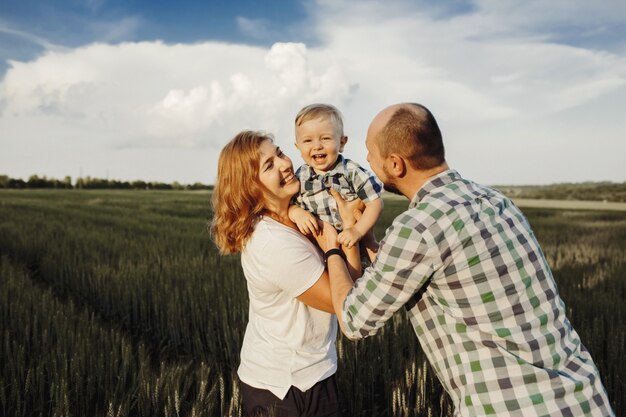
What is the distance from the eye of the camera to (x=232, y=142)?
6.44 ft

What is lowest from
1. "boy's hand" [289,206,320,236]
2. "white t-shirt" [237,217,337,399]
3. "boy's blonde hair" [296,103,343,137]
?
"white t-shirt" [237,217,337,399]

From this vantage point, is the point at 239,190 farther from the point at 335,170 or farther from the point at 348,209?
the point at 335,170

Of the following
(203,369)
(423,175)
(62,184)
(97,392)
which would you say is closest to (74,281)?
(97,392)

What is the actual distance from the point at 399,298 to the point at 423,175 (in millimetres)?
396

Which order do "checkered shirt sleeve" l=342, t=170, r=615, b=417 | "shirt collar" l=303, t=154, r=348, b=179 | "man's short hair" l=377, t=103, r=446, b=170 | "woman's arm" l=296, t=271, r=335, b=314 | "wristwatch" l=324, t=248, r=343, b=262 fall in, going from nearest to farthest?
"checkered shirt sleeve" l=342, t=170, r=615, b=417 → "man's short hair" l=377, t=103, r=446, b=170 → "woman's arm" l=296, t=271, r=335, b=314 → "wristwatch" l=324, t=248, r=343, b=262 → "shirt collar" l=303, t=154, r=348, b=179

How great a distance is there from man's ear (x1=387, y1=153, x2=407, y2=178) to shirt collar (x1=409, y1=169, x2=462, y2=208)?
0.08 metres

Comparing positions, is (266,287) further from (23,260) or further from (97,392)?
(23,260)

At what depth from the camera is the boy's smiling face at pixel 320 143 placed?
2.57 m

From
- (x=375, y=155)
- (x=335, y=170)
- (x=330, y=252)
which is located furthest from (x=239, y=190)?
(x=335, y=170)

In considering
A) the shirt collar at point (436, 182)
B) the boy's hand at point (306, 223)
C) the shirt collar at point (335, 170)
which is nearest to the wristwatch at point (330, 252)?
the boy's hand at point (306, 223)

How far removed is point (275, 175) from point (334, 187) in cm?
60

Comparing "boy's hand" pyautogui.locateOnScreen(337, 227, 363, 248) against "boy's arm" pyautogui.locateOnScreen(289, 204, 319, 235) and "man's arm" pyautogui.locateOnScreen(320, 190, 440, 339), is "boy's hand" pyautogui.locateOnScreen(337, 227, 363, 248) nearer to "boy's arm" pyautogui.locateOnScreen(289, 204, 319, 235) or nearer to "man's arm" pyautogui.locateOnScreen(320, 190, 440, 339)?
"boy's arm" pyautogui.locateOnScreen(289, 204, 319, 235)

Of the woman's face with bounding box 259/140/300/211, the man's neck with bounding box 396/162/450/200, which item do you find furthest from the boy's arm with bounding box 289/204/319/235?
the man's neck with bounding box 396/162/450/200

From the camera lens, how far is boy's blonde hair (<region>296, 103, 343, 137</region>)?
8.61 ft
